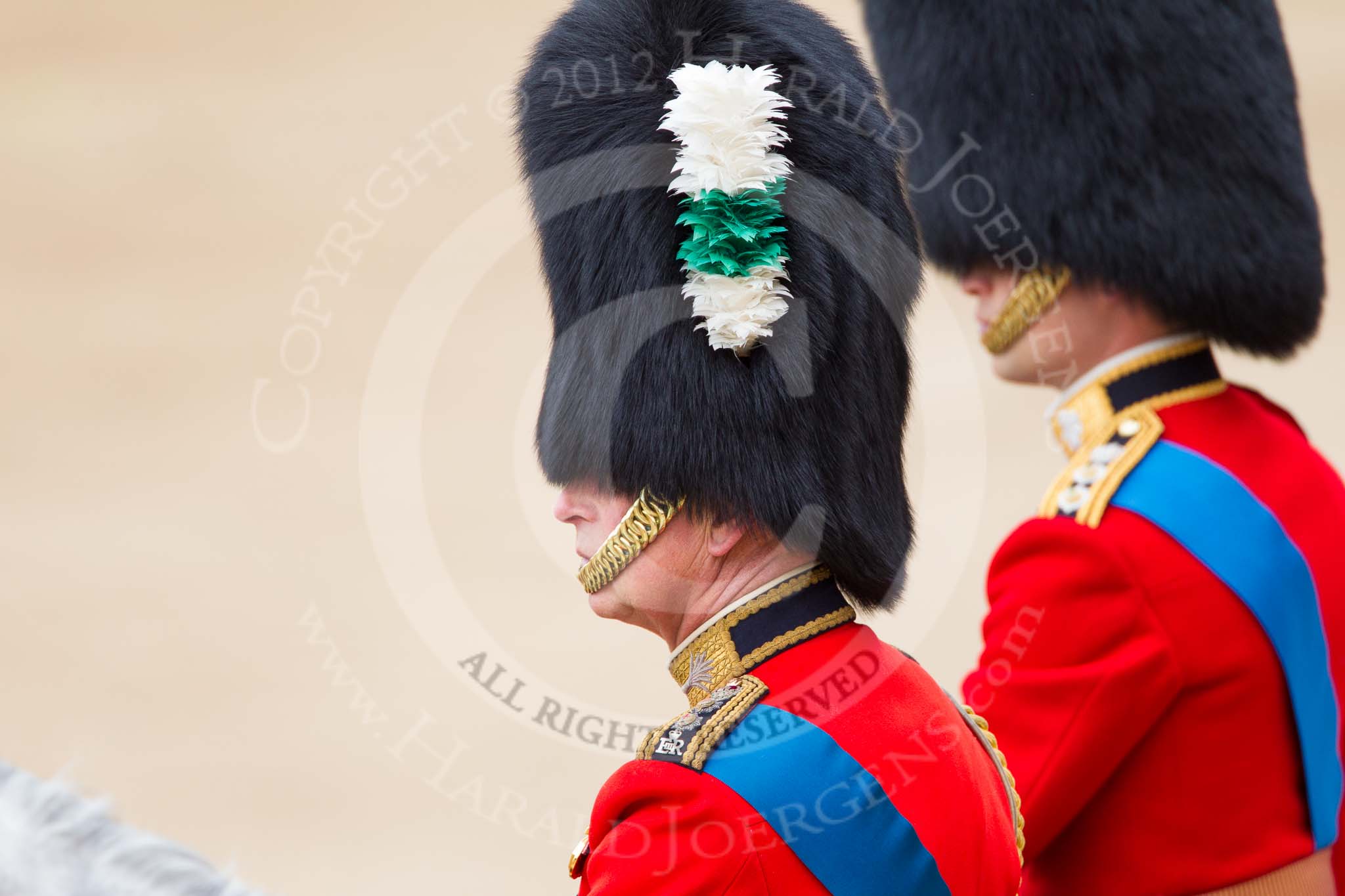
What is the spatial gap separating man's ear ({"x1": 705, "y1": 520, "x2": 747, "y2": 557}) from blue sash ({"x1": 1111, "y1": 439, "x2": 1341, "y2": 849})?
2.02 feet

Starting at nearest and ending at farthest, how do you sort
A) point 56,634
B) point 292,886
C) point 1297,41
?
point 292,886
point 56,634
point 1297,41

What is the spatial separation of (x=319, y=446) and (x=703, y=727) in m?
4.26

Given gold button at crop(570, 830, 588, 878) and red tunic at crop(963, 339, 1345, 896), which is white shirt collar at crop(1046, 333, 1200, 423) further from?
gold button at crop(570, 830, 588, 878)

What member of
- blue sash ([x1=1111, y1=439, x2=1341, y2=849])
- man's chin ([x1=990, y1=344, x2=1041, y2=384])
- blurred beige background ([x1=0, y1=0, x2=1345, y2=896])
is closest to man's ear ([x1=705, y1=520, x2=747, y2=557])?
blue sash ([x1=1111, y1=439, x2=1341, y2=849])

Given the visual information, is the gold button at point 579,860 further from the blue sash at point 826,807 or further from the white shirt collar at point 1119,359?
the white shirt collar at point 1119,359

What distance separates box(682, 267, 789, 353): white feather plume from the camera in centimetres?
138

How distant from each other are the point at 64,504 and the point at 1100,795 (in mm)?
4186

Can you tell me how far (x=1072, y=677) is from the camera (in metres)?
1.76

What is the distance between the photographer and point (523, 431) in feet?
18.6

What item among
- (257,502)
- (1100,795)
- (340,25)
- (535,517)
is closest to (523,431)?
(535,517)

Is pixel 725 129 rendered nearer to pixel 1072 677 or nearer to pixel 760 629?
pixel 760 629

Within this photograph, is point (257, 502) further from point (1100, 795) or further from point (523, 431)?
point (1100, 795)

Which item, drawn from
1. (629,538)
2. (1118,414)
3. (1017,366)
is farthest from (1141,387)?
(629,538)

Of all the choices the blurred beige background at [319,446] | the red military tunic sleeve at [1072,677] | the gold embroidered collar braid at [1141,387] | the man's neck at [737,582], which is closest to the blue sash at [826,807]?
the man's neck at [737,582]
